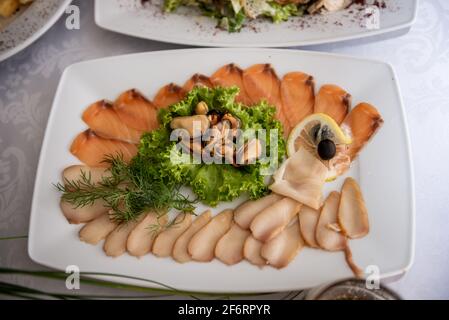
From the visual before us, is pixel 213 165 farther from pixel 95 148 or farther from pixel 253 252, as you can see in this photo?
pixel 95 148

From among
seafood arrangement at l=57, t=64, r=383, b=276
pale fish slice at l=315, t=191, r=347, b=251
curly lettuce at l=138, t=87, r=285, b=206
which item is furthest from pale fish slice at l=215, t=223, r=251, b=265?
pale fish slice at l=315, t=191, r=347, b=251

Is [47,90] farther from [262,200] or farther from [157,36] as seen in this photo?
[262,200]

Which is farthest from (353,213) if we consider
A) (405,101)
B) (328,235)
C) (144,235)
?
(144,235)

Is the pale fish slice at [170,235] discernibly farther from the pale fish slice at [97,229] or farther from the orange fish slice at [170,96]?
the orange fish slice at [170,96]

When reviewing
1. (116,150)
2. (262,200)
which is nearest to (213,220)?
(262,200)

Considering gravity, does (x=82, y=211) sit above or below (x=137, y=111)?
below
